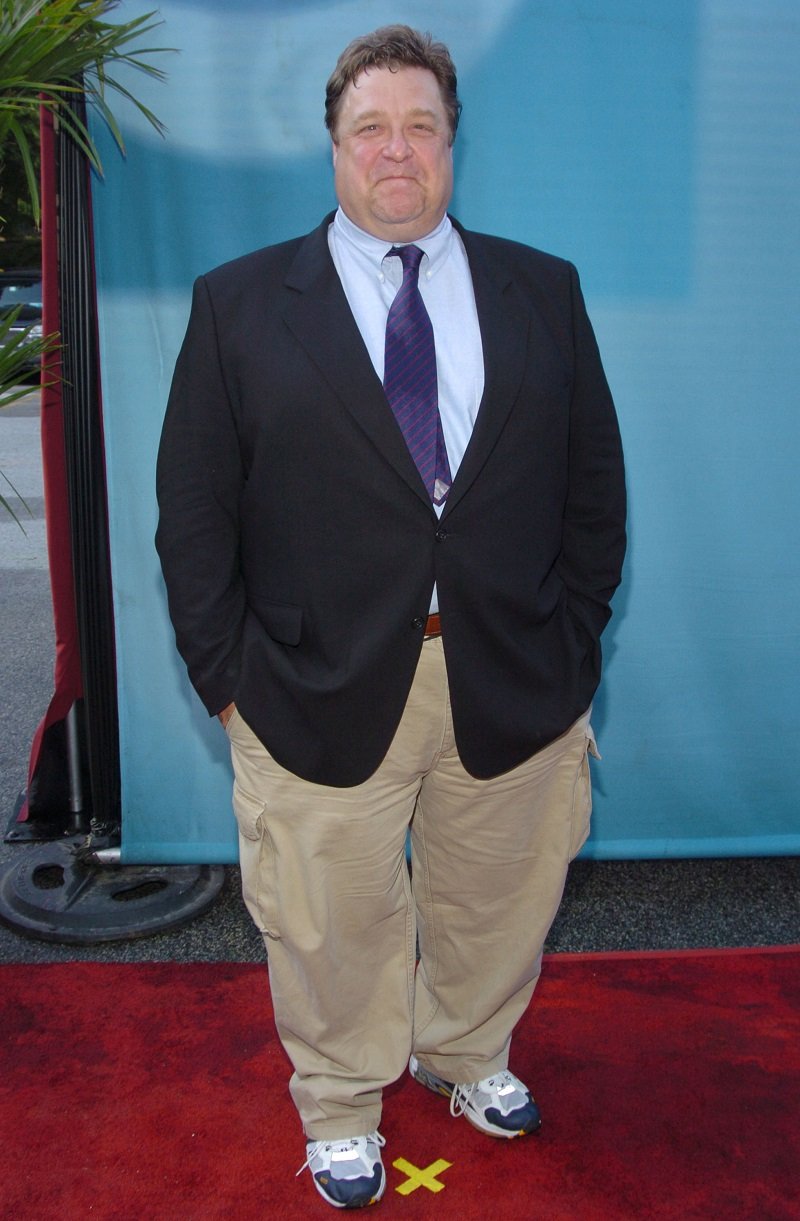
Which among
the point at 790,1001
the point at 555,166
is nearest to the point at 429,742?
the point at 790,1001

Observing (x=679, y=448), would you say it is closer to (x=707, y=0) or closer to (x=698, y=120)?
(x=698, y=120)

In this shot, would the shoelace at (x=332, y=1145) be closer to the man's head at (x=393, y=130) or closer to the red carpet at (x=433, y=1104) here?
the red carpet at (x=433, y=1104)

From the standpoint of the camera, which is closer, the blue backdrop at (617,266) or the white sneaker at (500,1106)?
the white sneaker at (500,1106)

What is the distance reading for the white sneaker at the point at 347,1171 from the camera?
2.03 m

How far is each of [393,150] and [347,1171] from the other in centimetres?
168

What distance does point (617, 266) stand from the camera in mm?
2848

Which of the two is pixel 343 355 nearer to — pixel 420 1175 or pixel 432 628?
pixel 432 628

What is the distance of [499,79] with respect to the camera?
2738 mm

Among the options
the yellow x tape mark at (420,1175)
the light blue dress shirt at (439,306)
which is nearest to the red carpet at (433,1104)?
the yellow x tape mark at (420,1175)

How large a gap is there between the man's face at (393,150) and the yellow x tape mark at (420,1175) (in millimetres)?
1611

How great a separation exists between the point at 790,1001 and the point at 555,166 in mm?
1980

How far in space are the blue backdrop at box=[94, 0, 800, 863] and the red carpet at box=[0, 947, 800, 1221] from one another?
53 cm

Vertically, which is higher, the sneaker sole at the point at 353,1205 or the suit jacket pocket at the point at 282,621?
the suit jacket pocket at the point at 282,621

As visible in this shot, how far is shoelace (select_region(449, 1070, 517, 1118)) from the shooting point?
87.7 inches
